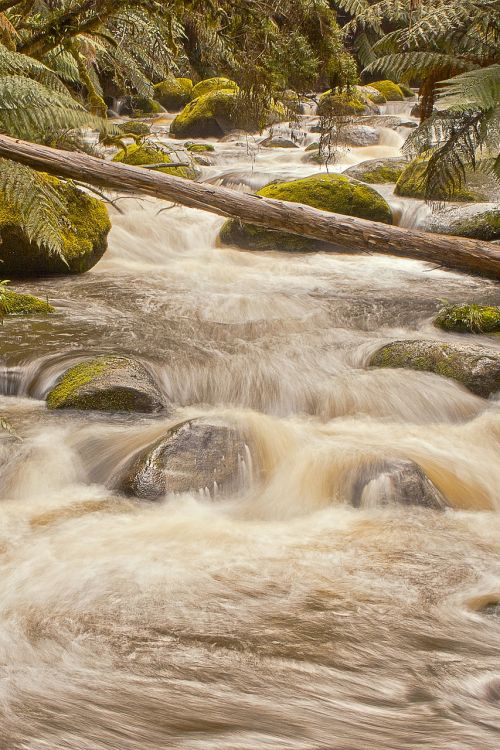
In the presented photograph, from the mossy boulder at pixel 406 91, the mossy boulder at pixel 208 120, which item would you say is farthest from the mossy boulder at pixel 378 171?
the mossy boulder at pixel 406 91

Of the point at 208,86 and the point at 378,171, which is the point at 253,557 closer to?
the point at 378,171

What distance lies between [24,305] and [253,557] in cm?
399

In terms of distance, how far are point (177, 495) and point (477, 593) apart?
1573mm

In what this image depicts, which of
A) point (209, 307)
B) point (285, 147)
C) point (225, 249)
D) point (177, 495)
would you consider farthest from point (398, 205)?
point (177, 495)

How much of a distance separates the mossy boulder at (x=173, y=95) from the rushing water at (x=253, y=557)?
14467 mm

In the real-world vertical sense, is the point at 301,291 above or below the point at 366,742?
above

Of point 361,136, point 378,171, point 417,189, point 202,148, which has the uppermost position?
point 361,136

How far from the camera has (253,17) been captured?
6.16 metres

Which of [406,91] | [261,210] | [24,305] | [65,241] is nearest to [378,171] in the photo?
[65,241]

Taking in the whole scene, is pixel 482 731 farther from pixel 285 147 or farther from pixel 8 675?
pixel 285 147

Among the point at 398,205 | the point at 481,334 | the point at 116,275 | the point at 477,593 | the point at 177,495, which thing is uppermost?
the point at 398,205

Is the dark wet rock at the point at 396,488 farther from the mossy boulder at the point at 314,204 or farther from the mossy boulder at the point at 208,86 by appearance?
the mossy boulder at the point at 208,86

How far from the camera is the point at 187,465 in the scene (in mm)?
3805

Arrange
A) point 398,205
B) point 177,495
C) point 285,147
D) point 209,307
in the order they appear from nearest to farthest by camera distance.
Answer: point 177,495 → point 209,307 → point 398,205 → point 285,147
